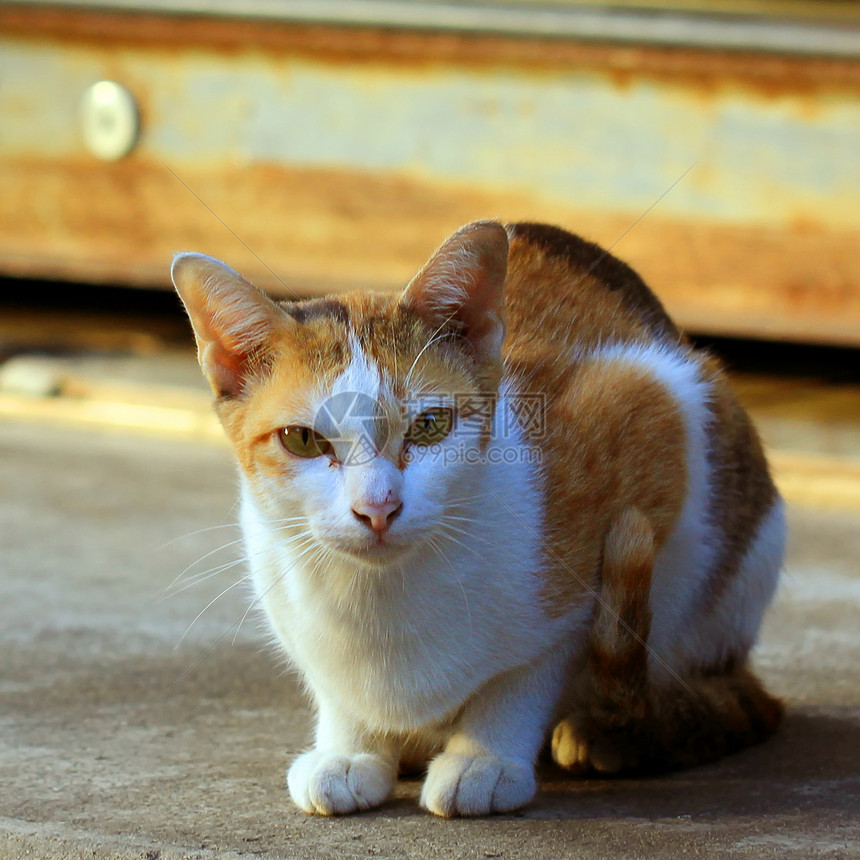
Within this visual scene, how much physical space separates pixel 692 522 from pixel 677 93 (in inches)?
99.8

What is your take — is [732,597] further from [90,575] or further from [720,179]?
[720,179]

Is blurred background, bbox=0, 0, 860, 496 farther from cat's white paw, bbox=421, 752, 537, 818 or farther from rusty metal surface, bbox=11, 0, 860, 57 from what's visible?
cat's white paw, bbox=421, 752, 537, 818

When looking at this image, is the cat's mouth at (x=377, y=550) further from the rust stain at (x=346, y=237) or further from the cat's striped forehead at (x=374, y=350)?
the rust stain at (x=346, y=237)

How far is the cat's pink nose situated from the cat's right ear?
336 mm

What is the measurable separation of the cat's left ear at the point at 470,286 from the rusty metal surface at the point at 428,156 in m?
2.45

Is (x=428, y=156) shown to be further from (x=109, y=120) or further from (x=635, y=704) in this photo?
(x=635, y=704)

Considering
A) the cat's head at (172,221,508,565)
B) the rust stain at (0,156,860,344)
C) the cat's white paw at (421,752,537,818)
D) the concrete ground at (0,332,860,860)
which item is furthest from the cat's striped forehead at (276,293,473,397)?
the rust stain at (0,156,860,344)

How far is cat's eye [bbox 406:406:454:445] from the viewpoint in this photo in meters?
1.54

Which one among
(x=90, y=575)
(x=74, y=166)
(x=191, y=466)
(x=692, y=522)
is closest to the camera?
(x=692, y=522)

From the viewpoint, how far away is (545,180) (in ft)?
13.6

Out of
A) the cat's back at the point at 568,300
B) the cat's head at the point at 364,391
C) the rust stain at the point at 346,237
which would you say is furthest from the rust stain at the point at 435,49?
the cat's head at the point at 364,391

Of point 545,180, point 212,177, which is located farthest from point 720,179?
point 212,177

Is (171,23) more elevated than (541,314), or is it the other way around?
(171,23)

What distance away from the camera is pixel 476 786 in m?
1.56
